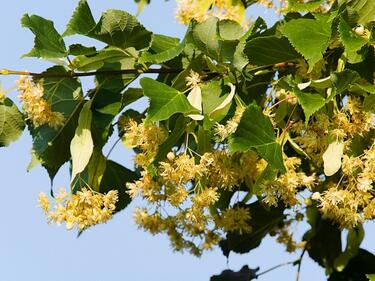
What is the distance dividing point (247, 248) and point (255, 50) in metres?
1.07

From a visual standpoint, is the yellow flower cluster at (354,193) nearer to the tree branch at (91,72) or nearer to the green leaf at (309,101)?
the green leaf at (309,101)

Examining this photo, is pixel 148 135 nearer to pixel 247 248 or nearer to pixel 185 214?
pixel 185 214

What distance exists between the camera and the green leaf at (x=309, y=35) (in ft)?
5.16

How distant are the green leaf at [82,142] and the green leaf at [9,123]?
138mm

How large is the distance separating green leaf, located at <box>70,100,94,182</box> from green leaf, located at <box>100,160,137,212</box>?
215 mm

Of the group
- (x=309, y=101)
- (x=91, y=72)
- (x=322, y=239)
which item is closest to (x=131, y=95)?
(x=91, y=72)

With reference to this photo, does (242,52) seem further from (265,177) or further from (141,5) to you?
(141,5)

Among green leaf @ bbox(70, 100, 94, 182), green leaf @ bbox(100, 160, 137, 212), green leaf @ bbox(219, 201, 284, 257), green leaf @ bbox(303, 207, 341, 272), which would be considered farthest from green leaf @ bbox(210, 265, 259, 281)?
green leaf @ bbox(70, 100, 94, 182)

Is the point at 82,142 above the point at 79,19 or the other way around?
the other way around

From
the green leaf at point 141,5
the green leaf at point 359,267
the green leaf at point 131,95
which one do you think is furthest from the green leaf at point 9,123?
the green leaf at point 359,267

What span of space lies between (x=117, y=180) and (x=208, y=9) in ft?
1.51

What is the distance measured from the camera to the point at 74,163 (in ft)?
5.90

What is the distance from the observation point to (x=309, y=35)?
159 centimetres

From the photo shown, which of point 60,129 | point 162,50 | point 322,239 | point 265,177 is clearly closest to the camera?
point 265,177
